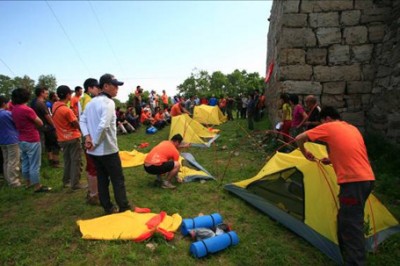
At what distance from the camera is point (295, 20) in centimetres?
793

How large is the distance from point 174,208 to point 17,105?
3.17m

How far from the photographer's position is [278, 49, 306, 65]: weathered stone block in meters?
7.99

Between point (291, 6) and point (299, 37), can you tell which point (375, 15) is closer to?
point (299, 37)

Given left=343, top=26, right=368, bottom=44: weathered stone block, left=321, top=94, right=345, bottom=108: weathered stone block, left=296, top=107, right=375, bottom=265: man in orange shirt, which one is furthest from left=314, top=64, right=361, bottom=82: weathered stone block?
left=296, top=107, right=375, bottom=265: man in orange shirt

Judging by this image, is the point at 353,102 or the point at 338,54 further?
the point at 353,102

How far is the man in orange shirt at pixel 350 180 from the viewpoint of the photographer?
9.71ft

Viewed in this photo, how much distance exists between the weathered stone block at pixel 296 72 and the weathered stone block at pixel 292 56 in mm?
106

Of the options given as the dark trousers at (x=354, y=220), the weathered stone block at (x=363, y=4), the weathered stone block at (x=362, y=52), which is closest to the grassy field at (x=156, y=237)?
the dark trousers at (x=354, y=220)

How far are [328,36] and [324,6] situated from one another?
2.55 feet

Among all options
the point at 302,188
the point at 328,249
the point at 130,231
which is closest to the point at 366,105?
the point at 302,188

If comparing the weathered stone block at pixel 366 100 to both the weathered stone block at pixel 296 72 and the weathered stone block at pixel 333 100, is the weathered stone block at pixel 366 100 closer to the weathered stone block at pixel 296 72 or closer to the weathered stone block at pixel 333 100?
the weathered stone block at pixel 333 100

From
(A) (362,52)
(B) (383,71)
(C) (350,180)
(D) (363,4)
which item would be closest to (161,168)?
(C) (350,180)

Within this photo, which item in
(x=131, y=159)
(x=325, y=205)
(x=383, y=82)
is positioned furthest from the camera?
(x=131, y=159)

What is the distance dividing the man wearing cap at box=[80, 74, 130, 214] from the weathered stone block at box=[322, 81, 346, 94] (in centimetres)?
595
